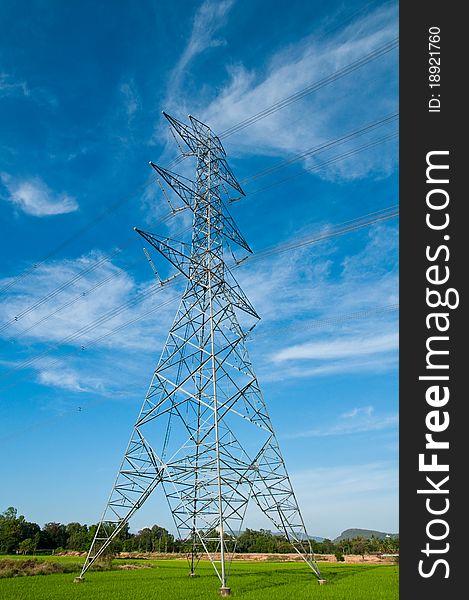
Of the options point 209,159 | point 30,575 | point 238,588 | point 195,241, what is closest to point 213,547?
point 238,588

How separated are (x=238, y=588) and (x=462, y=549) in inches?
674

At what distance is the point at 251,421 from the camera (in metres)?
22.4

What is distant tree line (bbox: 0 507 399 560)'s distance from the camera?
88.8 m

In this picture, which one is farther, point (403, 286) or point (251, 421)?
point (251, 421)

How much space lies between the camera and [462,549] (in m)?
8.00

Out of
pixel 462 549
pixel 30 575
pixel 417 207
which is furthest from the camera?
pixel 30 575

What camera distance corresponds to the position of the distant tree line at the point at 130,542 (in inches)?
3494

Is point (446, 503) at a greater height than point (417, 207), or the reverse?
point (417, 207)

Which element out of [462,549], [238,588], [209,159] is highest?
[209,159]

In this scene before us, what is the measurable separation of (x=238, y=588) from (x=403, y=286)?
19.1 meters

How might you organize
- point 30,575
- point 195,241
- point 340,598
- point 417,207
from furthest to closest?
point 30,575, point 195,241, point 340,598, point 417,207

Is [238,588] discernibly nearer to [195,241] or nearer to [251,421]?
[251,421]

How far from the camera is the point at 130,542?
109 metres

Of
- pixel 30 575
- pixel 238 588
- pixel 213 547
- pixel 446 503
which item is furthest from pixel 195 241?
pixel 30 575
